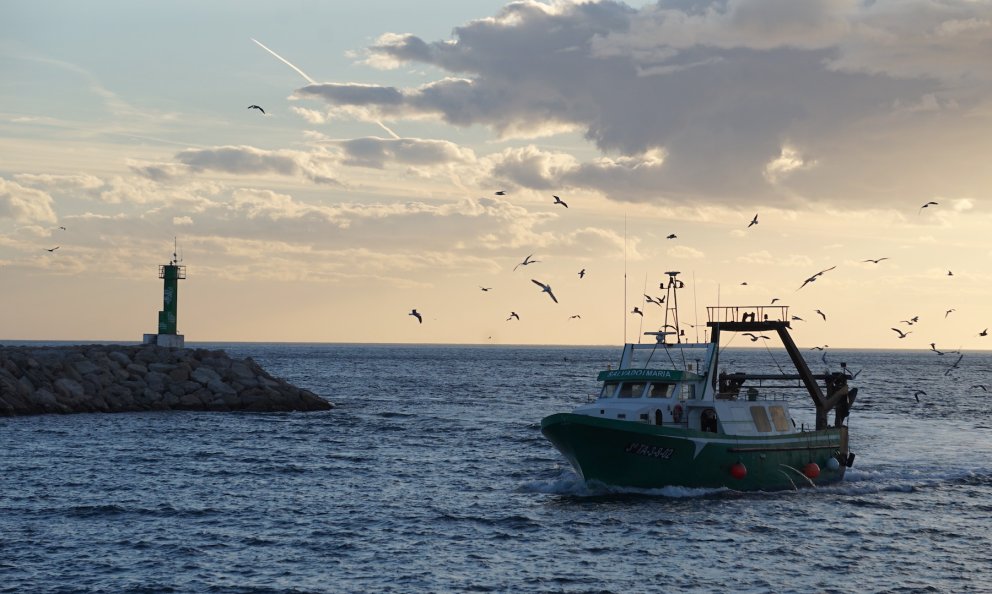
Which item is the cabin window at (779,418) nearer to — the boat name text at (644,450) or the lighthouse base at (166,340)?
the boat name text at (644,450)

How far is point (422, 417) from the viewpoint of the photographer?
72812mm

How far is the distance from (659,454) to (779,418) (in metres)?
7.07

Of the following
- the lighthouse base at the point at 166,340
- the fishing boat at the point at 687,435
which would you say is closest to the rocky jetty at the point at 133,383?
the lighthouse base at the point at 166,340

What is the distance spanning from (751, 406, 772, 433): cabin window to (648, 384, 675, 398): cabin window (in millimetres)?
3415

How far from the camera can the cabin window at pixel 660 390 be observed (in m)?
37.7

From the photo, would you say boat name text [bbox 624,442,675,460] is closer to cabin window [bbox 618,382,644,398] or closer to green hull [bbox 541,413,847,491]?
green hull [bbox 541,413,847,491]

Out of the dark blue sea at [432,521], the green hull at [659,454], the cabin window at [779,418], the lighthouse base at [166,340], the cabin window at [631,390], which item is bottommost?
the dark blue sea at [432,521]

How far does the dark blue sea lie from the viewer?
2620 cm

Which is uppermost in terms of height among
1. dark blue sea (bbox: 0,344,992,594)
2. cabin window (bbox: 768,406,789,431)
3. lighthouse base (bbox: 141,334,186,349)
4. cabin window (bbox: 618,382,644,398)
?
lighthouse base (bbox: 141,334,186,349)

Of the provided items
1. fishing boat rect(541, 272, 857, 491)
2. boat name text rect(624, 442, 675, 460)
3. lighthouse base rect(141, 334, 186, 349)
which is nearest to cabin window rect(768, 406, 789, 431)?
fishing boat rect(541, 272, 857, 491)

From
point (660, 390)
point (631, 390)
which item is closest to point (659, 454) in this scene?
point (660, 390)

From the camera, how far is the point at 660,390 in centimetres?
3781

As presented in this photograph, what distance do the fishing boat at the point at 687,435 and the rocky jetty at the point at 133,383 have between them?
134 ft

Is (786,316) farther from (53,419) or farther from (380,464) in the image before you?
(53,419)
